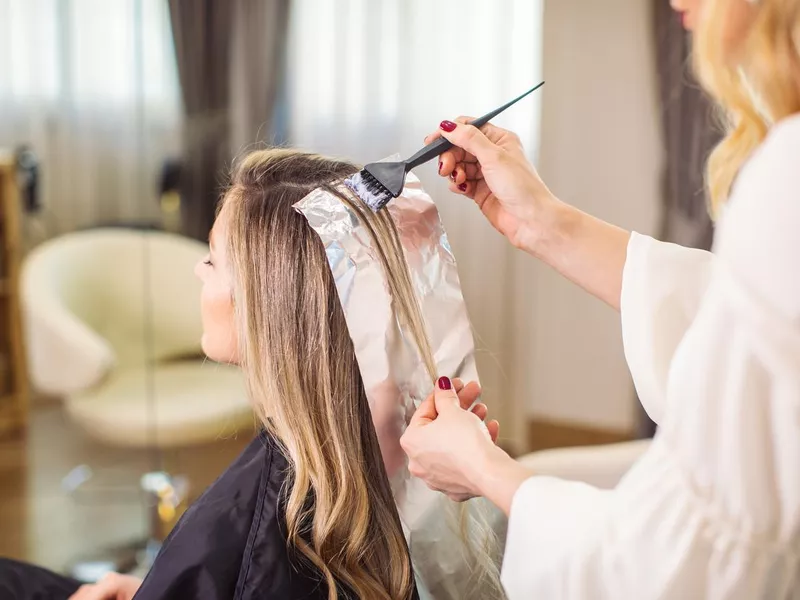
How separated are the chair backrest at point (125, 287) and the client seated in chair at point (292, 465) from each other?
1298 millimetres

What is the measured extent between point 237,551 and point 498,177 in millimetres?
490

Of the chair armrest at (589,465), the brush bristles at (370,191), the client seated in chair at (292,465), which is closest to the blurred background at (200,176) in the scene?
the chair armrest at (589,465)

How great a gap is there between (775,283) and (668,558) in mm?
207

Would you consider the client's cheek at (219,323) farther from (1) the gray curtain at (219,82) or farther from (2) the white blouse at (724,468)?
(1) the gray curtain at (219,82)

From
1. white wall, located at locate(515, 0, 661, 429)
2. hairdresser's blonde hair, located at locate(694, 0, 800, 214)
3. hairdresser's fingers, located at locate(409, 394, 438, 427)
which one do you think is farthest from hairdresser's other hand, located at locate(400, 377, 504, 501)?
white wall, located at locate(515, 0, 661, 429)

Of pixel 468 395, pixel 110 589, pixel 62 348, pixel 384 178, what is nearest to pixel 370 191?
pixel 384 178

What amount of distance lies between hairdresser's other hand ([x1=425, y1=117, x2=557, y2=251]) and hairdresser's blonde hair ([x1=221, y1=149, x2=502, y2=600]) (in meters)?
0.12

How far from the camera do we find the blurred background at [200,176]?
81.3 inches

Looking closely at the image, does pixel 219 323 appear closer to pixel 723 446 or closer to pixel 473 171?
pixel 473 171

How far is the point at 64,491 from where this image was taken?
2.24 meters

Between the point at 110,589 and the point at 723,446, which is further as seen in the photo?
the point at 110,589

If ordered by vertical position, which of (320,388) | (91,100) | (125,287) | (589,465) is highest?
(91,100)

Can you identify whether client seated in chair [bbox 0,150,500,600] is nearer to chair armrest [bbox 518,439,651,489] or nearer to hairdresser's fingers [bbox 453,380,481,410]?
hairdresser's fingers [bbox 453,380,481,410]

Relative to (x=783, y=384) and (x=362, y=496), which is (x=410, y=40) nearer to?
(x=362, y=496)
